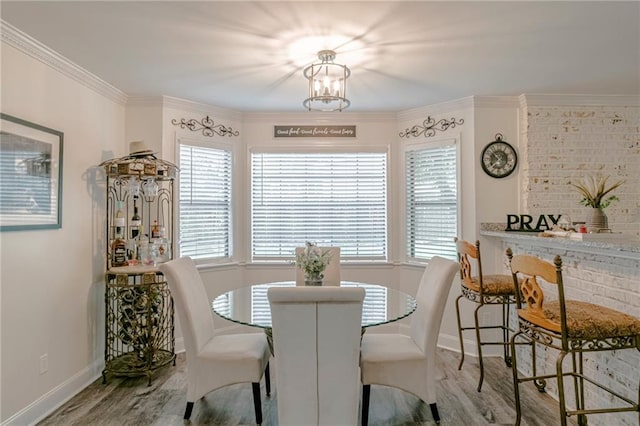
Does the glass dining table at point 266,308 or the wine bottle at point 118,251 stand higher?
the wine bottle at point 118,251

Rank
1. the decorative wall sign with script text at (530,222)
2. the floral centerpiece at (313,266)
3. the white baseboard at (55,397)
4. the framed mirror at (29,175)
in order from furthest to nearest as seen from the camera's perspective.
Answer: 1. the decorative wall sign with script text at (530,222)
2. the floral centerpiece at (313,266)
3. the white baseboard at (55,397)
4. the framed mirror at (29,175)

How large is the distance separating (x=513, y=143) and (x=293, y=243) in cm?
261

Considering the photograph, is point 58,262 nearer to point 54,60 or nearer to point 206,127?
point 54,60

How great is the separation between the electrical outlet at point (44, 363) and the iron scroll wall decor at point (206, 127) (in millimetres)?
2347

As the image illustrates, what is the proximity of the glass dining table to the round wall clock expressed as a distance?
1760 millimetres

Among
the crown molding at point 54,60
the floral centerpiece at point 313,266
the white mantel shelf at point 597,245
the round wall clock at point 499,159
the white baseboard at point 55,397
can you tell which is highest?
the crown molding at point 54,60

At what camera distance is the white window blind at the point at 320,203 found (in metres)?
4.49

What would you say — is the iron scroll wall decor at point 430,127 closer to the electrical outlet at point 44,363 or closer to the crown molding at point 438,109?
the crown molding at point 438,109

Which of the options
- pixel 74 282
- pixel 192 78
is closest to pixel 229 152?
pixel 192 78

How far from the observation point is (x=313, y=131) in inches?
176

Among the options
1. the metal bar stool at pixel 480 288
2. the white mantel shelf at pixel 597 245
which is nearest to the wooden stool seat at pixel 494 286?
the metal bar stool at pixel 480 288

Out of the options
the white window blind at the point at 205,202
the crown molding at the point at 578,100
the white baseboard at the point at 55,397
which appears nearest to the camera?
the white baseboard at the point at 55,397

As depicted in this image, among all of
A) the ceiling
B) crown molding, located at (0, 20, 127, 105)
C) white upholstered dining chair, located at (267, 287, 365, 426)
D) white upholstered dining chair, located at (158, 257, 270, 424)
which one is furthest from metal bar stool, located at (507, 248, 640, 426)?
crown molding, located at (0, 20, 127, 105)

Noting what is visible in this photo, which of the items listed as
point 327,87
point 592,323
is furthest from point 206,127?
point 592,323
